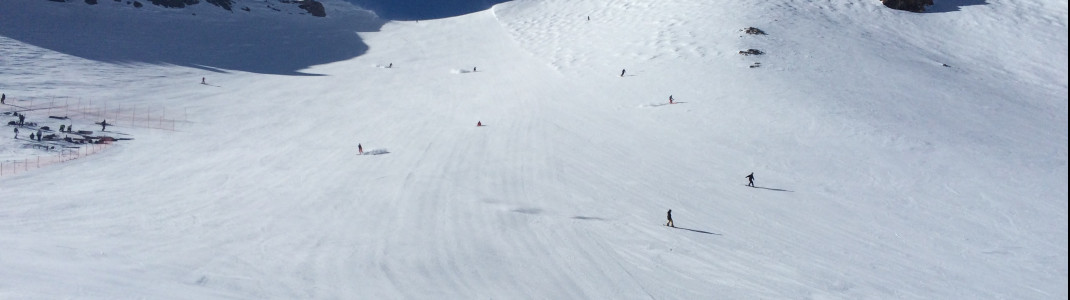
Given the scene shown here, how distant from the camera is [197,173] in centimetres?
2230

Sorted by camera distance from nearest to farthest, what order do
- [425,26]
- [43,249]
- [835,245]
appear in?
1. [43,249]
2. [835,245]
3. [425,26]

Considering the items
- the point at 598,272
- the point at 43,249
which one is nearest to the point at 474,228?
the point at 598,272

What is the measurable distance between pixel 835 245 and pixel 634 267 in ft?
17.5

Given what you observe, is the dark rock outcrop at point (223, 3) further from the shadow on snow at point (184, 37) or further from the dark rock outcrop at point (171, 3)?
the dark rock outcrop at point (171, 3)

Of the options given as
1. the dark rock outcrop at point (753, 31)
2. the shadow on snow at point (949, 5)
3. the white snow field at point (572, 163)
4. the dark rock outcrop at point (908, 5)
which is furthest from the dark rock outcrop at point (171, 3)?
the shadow on snow at point (949, 5)

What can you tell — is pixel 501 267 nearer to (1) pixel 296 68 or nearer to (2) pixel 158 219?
(2) pixel 158 219

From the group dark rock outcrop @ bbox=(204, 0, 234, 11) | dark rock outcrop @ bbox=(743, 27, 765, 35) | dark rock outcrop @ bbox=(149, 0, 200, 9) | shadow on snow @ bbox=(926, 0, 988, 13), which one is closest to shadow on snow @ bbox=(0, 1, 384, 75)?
dark rock outcrop @ bbox=(204, 0, 234, 11)

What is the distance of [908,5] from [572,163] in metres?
38.2

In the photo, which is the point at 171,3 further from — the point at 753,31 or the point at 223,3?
the point at 753,31

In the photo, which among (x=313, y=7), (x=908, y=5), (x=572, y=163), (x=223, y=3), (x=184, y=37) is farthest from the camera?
(x=313, y=7)

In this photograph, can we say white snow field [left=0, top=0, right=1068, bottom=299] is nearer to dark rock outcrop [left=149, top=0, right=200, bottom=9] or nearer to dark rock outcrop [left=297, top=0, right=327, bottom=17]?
dark rock outcrop [left=149, top=0, right=200, bottom=9]

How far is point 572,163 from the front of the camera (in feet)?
78.8

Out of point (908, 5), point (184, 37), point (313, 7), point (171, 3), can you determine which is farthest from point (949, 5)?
point (171, 3)

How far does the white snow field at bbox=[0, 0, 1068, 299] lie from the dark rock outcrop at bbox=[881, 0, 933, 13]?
943mm
